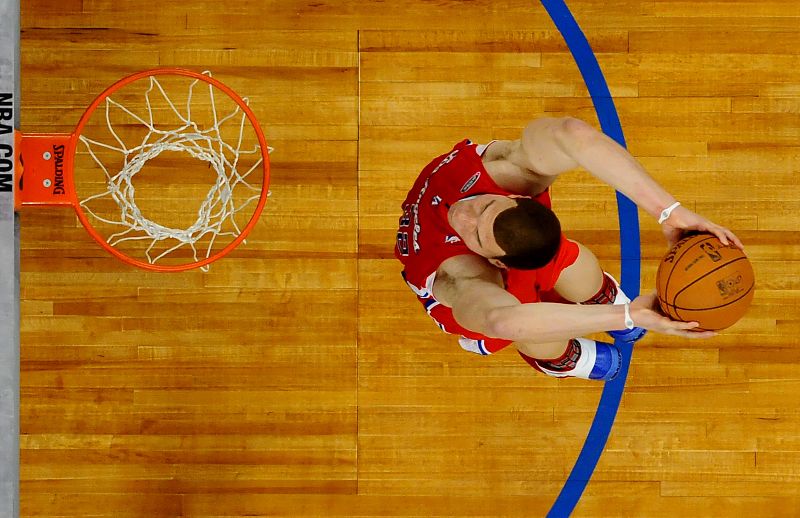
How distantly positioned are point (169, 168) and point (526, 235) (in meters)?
1.79

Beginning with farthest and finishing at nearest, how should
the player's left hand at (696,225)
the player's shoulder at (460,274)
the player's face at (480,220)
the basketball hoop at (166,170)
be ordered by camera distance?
the basketball hoop at (166,170)
the player's shoulder at (460,274)
the player's face at (480,220)
the player's left hand at (696,225)

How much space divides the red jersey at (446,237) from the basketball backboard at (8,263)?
125 centimetres

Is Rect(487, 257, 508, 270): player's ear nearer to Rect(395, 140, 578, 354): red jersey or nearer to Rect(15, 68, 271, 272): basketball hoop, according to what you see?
Rect(395, 140, 578, 354): red jersey

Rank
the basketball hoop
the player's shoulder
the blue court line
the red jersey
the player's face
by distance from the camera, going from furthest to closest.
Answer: the blue court line
the basketball hoop
the red jersey
the player's shoulder
the player's face

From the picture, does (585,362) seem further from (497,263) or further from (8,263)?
(8,263)

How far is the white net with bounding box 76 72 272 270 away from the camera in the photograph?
3.24 meters

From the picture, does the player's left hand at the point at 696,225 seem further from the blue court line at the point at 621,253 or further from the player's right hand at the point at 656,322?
the blue court line at the point at 621,253

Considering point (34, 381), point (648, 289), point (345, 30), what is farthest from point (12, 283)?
point (648, 289)

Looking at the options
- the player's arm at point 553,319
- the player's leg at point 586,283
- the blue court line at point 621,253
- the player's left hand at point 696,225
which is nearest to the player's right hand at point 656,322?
the player's arm at point 553,319

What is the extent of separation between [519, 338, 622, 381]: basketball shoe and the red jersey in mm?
299

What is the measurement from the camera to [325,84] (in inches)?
131

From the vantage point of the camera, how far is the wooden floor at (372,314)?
3.30 metres

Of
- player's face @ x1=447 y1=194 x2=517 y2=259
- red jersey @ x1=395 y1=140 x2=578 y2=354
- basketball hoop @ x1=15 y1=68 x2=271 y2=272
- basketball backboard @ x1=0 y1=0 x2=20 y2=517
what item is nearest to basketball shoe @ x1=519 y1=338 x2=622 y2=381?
red jersey @ x1=395 y1=140 x2=578 y2=354

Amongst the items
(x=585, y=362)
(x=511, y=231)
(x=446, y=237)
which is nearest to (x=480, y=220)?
(x=511, y=231)
